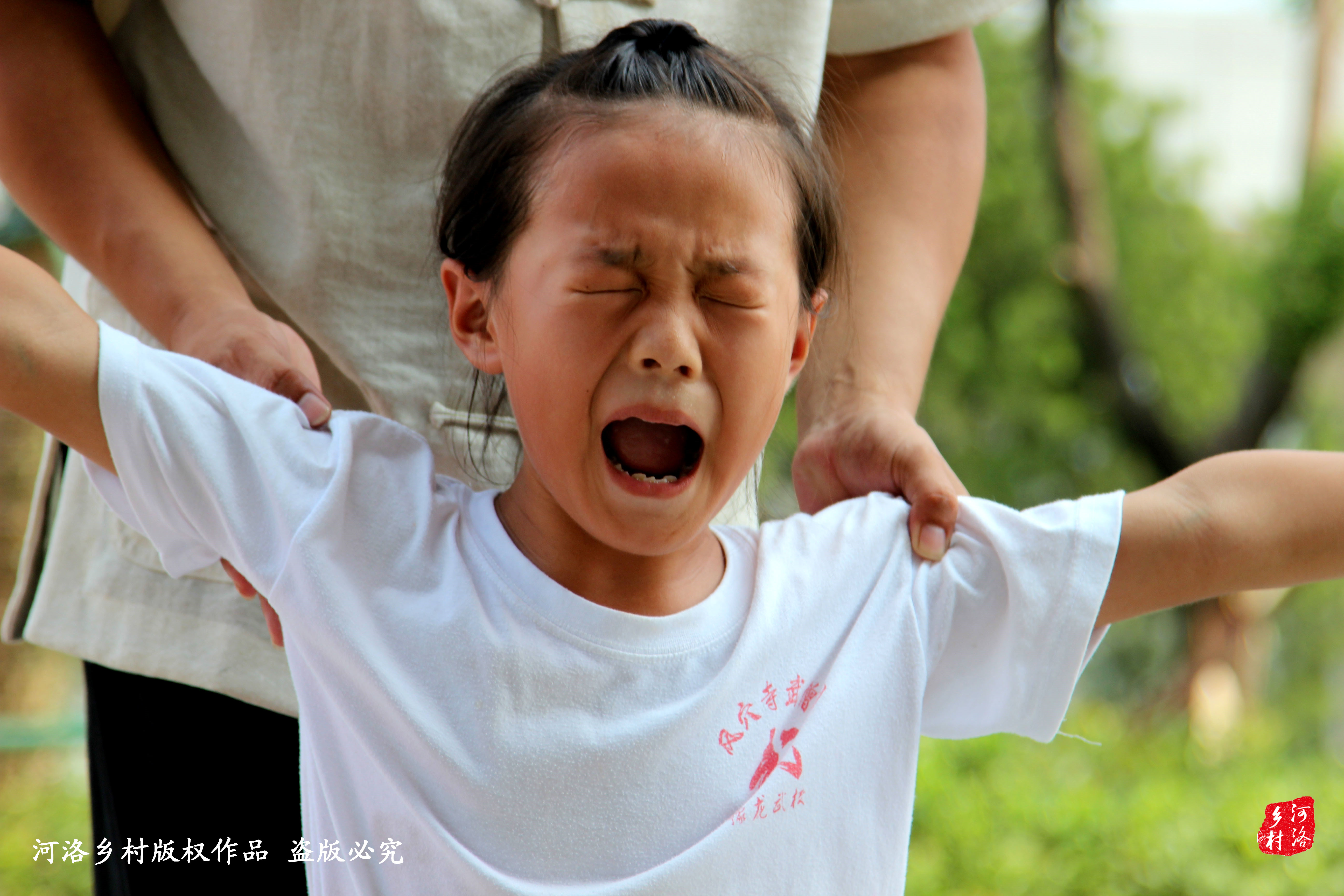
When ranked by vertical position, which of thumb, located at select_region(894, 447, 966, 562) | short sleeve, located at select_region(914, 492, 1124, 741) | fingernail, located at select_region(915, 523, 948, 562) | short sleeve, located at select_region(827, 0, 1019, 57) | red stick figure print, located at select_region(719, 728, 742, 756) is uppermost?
short sleeve, located at select_region(827, 0, 1019, 57)

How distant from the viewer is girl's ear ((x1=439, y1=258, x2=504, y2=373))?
1.26 metres

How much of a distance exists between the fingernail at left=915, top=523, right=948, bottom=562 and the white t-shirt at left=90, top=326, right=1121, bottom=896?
0.04ft

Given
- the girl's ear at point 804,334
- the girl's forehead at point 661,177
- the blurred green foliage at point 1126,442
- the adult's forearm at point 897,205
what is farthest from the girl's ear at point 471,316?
the blurred green foliage at point 1126,442

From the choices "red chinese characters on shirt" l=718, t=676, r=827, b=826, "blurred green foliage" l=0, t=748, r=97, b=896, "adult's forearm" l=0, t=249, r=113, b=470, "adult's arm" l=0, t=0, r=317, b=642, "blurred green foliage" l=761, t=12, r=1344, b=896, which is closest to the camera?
"adult's forearm" l=0, t=249, r=113, b=470

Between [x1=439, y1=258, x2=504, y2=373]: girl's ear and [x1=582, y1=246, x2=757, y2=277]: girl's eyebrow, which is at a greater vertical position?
[x1=439, y1=258, x2=504, y2=373]: girl's ear

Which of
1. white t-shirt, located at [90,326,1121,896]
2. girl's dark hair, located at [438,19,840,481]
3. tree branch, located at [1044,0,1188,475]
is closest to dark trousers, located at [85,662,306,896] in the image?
white t-shirt, located at [90,326,1121,896]

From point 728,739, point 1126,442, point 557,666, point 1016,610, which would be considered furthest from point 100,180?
point 1126,442

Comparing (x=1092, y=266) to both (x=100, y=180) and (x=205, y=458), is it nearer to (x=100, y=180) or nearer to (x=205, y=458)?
(x=100, y=180)

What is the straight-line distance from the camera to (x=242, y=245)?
139 centimetres

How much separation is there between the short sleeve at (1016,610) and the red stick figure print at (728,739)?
0.72 ft

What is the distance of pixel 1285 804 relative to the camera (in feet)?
11.1

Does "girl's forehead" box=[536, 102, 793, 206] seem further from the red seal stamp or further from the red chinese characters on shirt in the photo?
the red seal stamp

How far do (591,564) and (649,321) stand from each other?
10.7 inches

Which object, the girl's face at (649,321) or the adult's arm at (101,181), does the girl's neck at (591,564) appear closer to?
the girl's face at (649,321)
